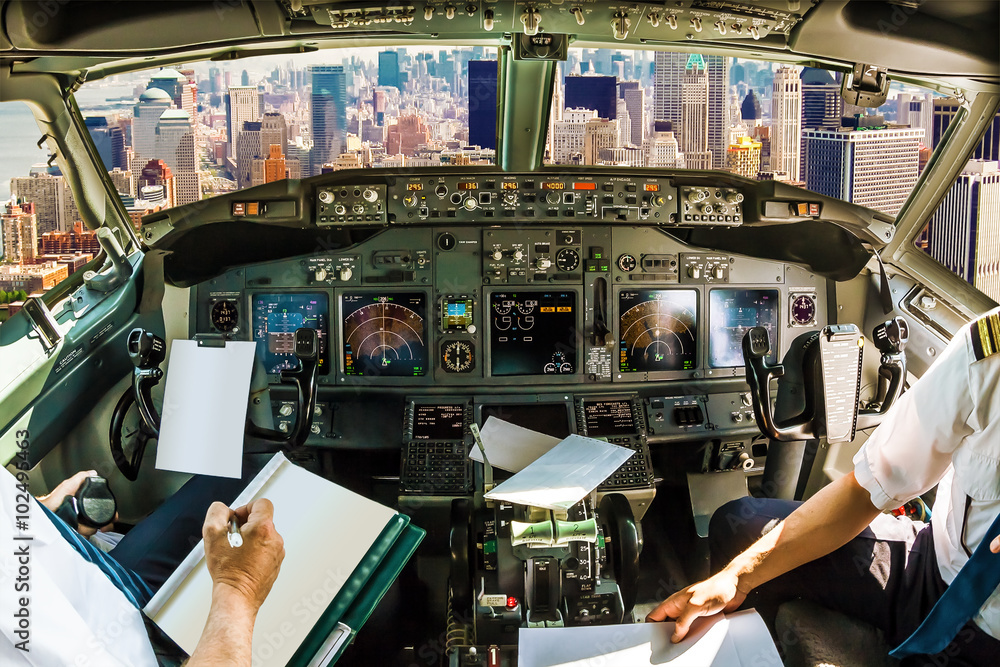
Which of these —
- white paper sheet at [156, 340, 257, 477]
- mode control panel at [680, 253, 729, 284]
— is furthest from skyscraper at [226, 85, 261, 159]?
mode control panel at [680, 253, 729, 284]

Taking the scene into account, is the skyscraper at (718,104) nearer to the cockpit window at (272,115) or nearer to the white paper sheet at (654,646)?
the cockpit window at (272,115)

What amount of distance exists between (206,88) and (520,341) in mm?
1473

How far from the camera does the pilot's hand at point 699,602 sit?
4.55 feet

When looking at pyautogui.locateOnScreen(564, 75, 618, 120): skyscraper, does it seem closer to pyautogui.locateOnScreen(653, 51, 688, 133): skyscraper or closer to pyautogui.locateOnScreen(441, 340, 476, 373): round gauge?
pyautogui.locateOnScreen(653, 51, 688, 133): skyscraper

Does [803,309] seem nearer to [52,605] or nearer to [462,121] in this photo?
[462,121]

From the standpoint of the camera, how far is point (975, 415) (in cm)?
128

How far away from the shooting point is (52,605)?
1053 mm

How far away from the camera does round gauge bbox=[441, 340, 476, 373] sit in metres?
3.06

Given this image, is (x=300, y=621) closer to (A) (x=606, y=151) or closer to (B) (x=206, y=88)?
(B) (x=206, y=88)

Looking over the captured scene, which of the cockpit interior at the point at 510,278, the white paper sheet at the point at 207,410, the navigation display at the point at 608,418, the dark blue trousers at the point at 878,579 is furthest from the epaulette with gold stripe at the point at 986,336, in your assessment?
the navigation display at the point at 608,418

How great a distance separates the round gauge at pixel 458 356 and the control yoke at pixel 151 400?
544 millimetres

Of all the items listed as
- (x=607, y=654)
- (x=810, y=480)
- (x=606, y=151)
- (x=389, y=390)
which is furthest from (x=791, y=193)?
(x=607, y=654)

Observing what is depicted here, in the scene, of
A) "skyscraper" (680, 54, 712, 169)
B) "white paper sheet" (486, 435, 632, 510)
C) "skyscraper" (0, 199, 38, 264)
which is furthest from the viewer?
"skyscraper" (680, 54, 712, 169)

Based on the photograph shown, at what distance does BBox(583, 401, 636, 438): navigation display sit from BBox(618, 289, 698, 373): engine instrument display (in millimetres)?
161
